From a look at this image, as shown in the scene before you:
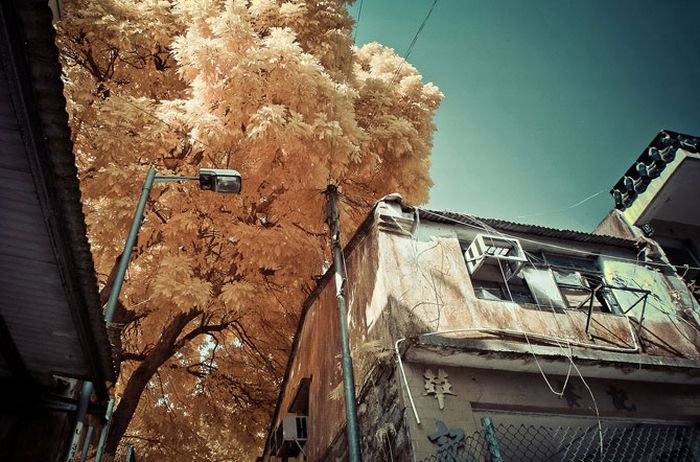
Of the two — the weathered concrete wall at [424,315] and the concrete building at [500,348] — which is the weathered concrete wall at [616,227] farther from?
the weathered concrete wall at [424,315]

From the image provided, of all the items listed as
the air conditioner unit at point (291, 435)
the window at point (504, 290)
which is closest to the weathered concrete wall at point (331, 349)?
the air conditioner unit at point (291, 435)

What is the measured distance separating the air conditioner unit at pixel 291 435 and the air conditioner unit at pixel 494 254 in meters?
5.26

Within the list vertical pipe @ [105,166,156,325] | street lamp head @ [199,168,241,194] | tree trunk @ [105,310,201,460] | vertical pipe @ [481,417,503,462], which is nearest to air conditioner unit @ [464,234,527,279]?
vertical pipe @ [481,417,503,462]

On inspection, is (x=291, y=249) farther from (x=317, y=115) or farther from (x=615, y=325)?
(x=615, y=325)

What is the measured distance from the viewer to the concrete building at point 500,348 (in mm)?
6055

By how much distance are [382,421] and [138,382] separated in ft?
16.9

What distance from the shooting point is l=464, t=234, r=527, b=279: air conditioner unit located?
302 inches

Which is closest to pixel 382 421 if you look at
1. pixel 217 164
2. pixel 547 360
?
pixel 547 360

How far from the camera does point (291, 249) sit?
325 inches

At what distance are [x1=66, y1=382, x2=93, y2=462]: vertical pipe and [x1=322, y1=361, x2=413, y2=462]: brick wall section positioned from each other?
12.4ft

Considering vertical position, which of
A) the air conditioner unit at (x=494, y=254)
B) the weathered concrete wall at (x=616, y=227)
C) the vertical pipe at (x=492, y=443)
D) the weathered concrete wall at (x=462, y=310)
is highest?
the weathered concrete wall at (x=616, y=227)

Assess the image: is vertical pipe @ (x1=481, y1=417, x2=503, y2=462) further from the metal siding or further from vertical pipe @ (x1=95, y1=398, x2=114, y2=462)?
the metal siding

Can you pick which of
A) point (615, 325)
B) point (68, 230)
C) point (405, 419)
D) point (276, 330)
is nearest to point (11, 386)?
point (68, 230)

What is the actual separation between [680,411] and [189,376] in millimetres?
10726
